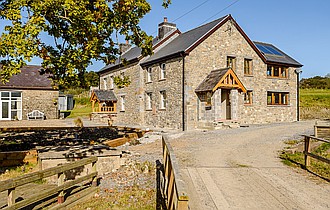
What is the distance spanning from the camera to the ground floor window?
101 ft

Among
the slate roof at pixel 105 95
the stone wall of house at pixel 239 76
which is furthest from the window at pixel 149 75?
the slate roof at pixel 105 95

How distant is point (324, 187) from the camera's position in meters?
6.88

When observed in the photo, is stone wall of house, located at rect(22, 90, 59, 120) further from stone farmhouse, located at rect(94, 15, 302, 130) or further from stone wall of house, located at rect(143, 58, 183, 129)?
stone wall of house, located at rect(143, 58, 183, 129)

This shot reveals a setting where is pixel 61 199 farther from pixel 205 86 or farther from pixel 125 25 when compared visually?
pixel 205 86

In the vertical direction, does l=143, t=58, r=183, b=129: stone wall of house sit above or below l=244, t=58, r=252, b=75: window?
below

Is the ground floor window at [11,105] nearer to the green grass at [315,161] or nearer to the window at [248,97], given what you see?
the window at [248,97]

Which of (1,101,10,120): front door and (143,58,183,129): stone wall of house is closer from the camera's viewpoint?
(143,58,183,129): stone wall of house

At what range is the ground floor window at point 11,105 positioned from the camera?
1208 inches

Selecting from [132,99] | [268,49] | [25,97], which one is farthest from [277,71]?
[25,97]

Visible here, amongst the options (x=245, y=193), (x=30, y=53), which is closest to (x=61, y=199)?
(x=30, y=53)

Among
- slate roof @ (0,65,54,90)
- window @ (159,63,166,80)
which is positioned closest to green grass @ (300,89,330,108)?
window @ (159,63,166,80)

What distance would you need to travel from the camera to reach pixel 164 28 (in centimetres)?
2772

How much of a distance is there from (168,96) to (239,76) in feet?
20.3

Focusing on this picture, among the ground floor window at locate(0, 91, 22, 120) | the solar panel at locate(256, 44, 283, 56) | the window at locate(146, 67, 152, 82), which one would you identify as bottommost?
the ground floor window at locate(0, 91, 22, 120)
